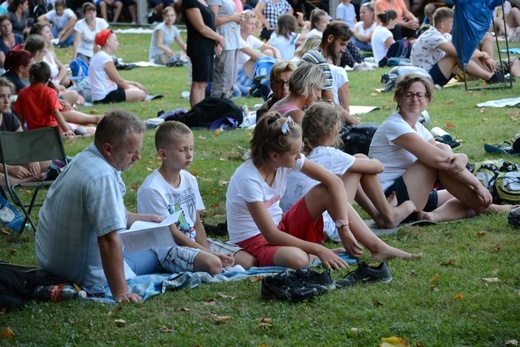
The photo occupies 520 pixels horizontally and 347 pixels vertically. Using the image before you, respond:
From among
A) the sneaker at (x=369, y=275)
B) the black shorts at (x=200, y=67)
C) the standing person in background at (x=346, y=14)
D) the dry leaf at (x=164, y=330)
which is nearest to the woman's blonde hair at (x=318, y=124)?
the sneaker at (x=369, y=275)

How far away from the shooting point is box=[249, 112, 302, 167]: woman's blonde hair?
18.7ft

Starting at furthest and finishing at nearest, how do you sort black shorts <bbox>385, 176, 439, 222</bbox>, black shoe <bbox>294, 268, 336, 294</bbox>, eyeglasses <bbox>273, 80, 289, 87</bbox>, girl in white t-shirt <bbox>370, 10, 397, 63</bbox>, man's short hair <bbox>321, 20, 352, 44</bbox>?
girl in white t-shirt <bbox>370, 10, 397, 63</bbox>
man's short hair <bbox>321, 20, 352, 44</bbox>
eyeglasses <bbox>273, 80, 289, 87</bbox>
black shorts <bbox>385, 176, 439, 222</bbox>
black shoe <bbox>294, 268, 336, 294</bbox>

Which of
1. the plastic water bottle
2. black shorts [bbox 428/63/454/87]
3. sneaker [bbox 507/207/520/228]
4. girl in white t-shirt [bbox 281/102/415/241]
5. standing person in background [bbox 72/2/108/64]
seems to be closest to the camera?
the plastic water bottle

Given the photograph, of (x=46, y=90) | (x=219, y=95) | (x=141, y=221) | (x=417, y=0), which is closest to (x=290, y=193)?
(x=141, y=221)

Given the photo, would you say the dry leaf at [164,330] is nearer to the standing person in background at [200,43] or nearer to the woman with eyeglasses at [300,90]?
the woman with eyeglasses at [300,90]

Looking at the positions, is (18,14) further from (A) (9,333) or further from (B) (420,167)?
(A) (9,333)

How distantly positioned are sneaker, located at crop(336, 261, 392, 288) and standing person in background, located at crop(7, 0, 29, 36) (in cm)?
1871

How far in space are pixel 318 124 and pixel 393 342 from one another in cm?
250

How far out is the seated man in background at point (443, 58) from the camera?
13641mm

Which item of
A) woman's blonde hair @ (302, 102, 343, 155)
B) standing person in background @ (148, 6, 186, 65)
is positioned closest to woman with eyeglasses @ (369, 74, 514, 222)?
woman's blonde hair @ (302, 102, 343, 155)

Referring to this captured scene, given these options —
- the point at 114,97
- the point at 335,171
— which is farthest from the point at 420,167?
the point at 114,97

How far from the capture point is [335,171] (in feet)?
20.9

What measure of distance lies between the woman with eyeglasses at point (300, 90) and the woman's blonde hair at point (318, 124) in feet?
3.37

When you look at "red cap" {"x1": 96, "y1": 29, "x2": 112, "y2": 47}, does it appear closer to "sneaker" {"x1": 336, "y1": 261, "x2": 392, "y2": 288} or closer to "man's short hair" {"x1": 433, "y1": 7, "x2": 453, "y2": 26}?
Answer: "man's short hair" {"x1": 433, "y1": 7, "x2": 453, "y2": 26}
